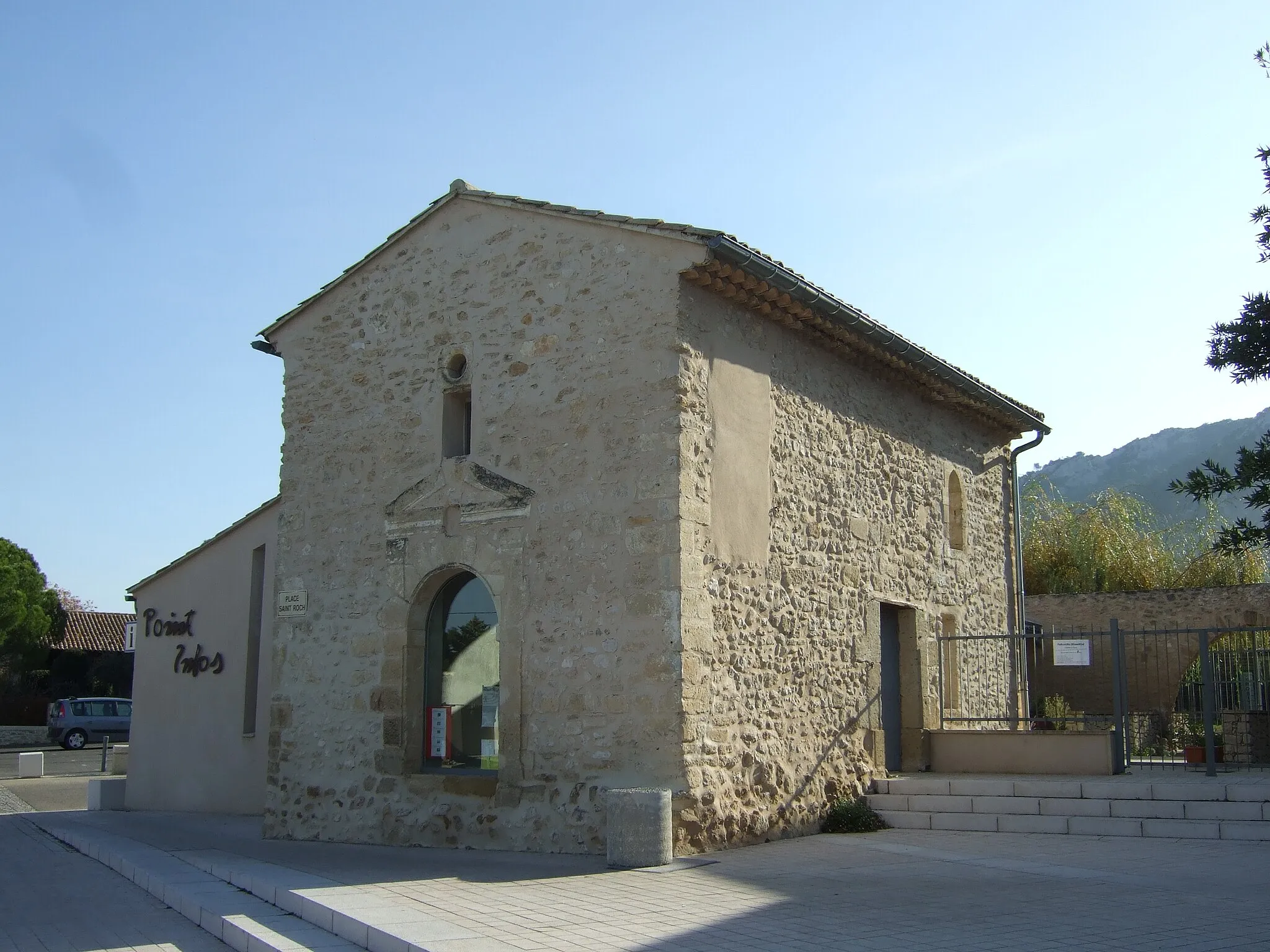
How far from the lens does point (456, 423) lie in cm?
1077

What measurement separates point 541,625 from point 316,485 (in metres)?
3.36

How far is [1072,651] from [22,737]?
100.0 ft

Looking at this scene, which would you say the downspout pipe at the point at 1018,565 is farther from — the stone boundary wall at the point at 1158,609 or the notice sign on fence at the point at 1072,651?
the stone boundary wall at the point at 1158,609

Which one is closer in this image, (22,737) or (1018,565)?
(1018,565)

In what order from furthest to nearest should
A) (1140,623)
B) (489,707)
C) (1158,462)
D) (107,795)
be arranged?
(1158,462) < (1140,623) < (107,795) < (489,707)

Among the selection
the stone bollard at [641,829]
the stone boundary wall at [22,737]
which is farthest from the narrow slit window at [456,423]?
the stone boundary wall at [22,737]

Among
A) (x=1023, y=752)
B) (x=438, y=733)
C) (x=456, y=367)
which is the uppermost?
(x=456, y=367)

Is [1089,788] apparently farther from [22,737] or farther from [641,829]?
[22,737]

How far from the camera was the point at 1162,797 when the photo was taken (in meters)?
9.56

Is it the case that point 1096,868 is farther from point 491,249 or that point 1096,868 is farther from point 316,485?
point 316,485

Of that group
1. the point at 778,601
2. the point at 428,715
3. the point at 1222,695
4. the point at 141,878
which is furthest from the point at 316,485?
the point at 1222,695

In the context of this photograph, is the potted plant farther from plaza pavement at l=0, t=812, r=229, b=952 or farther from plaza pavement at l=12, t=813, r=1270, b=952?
plaza pavement at l=0, t=812, r=229, b=952

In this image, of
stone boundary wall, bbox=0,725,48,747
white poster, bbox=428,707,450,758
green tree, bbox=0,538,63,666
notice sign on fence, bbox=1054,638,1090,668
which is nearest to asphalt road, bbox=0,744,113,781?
stone boundary wall, bbox=0,725,48,747

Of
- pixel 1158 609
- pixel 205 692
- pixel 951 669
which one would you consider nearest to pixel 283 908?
pixel 205 692
